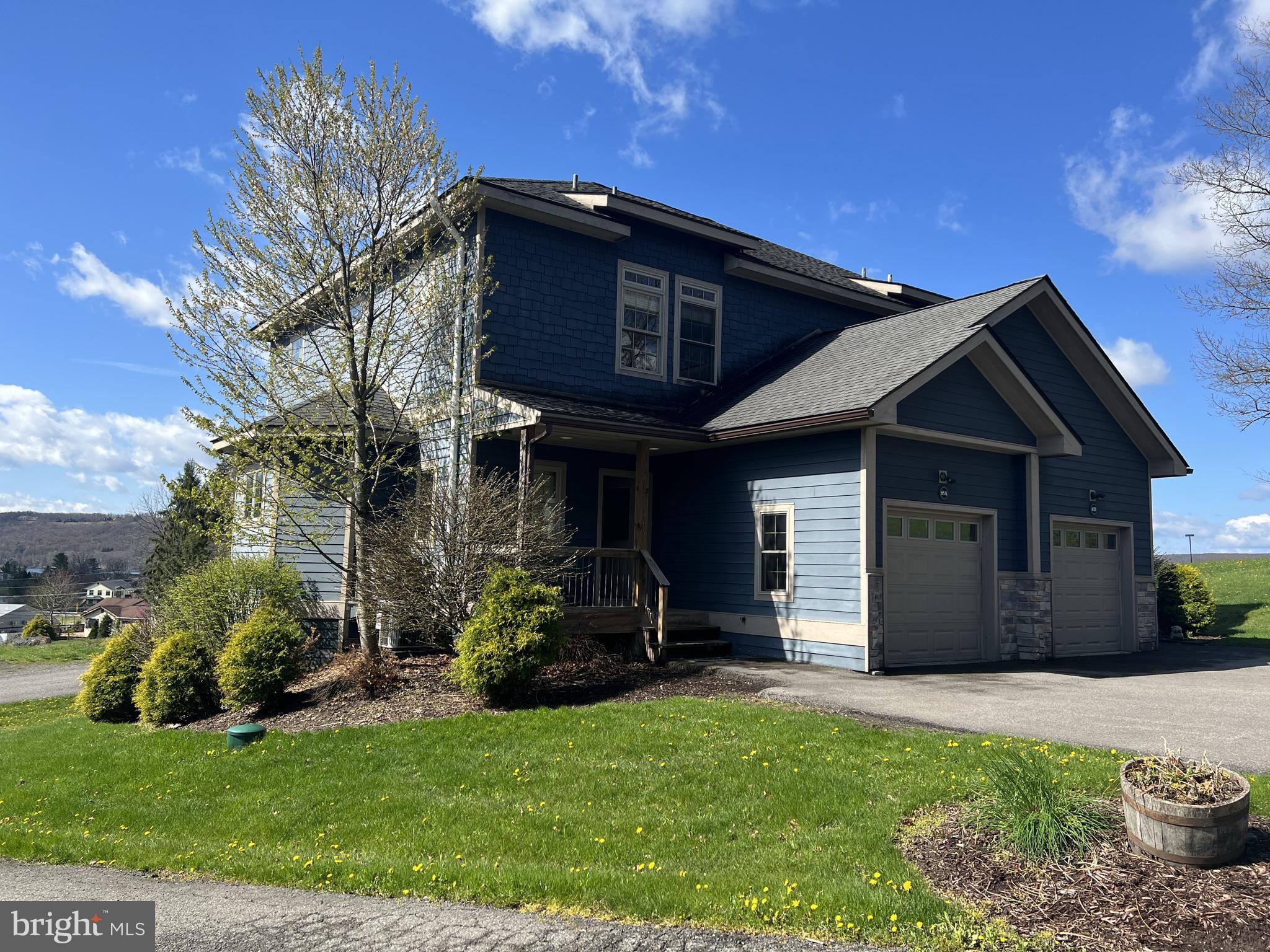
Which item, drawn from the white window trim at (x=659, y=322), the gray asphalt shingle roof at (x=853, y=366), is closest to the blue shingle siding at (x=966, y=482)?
the gray asphalt shingle roof at (x=853, y=366)

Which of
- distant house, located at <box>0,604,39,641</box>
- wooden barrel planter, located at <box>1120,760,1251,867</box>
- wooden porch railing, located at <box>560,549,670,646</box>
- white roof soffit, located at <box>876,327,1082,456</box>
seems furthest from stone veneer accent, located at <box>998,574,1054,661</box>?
distant house, located at <box>0,604,39,641</box>

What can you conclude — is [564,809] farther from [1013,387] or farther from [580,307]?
[1013,387]

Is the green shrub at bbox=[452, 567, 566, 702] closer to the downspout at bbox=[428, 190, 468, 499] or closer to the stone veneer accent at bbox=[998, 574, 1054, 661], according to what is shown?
the downspout at bbox=[428, 190, 468, 499]

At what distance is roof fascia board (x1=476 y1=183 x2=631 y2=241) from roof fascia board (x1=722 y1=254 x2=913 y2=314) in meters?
2.57

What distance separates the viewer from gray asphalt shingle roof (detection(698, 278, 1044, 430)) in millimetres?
12938

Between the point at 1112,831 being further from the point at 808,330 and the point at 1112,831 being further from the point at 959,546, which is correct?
the point at 808,330

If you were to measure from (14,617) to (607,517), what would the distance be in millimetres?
63966

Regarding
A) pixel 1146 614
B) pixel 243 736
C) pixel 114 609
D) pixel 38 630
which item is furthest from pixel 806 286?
pixel 114 609

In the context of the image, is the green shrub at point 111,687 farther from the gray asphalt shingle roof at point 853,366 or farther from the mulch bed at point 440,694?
the gray asphalt shingle roof at point 853,366

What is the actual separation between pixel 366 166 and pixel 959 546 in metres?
10.7

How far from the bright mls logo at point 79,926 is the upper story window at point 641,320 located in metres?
11.8

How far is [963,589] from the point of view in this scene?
1410 cm

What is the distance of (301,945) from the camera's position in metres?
4.43

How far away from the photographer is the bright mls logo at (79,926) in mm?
4672
